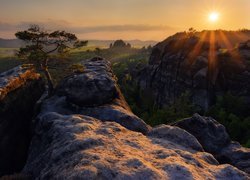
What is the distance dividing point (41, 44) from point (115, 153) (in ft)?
94.1

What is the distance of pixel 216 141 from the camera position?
31.1 metres

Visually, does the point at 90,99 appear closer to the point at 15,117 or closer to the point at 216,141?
the point at 15,117

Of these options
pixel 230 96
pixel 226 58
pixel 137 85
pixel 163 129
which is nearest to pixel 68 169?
pixel 163 129

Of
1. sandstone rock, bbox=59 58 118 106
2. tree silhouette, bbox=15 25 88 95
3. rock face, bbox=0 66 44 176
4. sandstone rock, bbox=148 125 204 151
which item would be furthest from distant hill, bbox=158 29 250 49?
sandstone rock, bbox=148 125 204 151

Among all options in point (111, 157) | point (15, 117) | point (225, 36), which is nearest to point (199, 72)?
point (225, 36)

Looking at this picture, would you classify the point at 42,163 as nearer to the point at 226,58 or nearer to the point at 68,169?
the point at 68,169

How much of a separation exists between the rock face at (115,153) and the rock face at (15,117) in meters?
5.47

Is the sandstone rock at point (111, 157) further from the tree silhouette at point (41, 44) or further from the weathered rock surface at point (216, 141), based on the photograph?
the tree silhouette at point (41, 44)

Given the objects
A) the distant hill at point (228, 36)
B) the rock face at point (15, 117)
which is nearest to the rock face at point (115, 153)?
the rock face at point (15, 117)

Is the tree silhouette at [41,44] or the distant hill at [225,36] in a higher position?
the tree silhouette at [41,44]

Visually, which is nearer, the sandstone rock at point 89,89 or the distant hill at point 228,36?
the sandstone rock at point 89,89

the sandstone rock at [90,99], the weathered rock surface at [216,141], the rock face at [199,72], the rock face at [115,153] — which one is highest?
the rock face at [115,153]

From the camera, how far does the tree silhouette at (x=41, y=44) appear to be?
42.1 meters

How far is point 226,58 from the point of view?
270 ft
